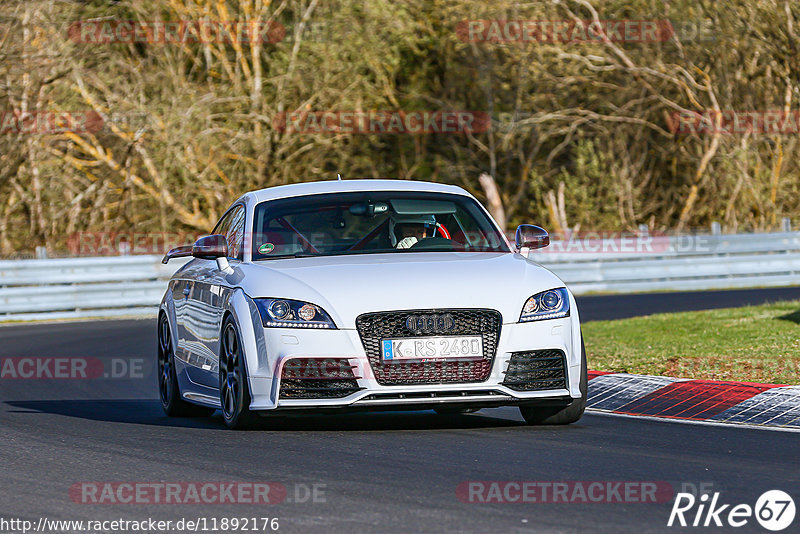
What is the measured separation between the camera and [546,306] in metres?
8.87

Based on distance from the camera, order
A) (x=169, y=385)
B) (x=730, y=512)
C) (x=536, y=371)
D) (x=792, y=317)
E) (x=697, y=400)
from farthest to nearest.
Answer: (x=792, y=317) < (x=169, y=385) < (x=697, y=400) < (x=536, y=371) < (x=730, y=512)

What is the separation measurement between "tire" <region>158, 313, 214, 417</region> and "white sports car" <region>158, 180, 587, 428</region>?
91cm

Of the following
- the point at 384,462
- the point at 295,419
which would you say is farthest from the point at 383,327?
the point at 295,419

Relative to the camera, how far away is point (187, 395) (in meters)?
10.4

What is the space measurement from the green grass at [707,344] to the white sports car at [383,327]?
255 cm

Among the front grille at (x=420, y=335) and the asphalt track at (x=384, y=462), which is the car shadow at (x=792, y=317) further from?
the front grille at (x=420, y=335)

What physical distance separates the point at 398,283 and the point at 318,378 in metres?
0.73

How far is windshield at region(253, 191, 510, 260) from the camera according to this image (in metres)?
9.69

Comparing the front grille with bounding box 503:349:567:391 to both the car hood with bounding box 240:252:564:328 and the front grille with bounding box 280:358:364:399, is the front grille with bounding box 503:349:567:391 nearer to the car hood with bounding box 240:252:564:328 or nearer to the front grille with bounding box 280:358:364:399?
the car hood with bounding box 240:252:564:328

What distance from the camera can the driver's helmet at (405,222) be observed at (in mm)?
9844

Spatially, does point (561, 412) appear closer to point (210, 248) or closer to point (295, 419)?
point (295, 419)

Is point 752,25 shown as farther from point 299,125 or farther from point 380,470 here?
point 380,470

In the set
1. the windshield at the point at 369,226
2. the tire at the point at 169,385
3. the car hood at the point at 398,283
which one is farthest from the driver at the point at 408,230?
the tire at the point at 169,385

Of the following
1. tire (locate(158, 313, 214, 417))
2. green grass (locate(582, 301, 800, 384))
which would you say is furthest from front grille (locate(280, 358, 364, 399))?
green grass (locate(582, 301, 800, 384))
